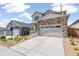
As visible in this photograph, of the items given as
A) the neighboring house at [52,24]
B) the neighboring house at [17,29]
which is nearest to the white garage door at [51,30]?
the neighboring house at [52,24]

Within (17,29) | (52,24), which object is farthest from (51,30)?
(17,29)

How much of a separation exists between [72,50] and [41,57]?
1496 mm

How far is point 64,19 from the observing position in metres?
10.3

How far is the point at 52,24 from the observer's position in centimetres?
1074

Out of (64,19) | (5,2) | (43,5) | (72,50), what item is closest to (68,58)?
(72,50)

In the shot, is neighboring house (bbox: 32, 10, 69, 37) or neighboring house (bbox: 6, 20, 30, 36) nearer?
neighboring house (bbox: 6, 20, 30, 36)

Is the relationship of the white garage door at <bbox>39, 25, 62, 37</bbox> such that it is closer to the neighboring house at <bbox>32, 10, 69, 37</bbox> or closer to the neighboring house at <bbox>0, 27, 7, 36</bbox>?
the neighboring house at <bbox>32, 10, 69, 37</bbox>

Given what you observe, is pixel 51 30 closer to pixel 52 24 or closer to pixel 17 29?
pixel 52 24

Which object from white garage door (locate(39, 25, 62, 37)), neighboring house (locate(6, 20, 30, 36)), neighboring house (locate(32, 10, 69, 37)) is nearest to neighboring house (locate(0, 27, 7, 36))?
neighboring house (locate(6, 20, 30, 36))

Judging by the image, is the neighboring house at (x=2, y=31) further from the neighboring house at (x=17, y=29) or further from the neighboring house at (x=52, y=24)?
the neighboring house at (x=52, y=24)

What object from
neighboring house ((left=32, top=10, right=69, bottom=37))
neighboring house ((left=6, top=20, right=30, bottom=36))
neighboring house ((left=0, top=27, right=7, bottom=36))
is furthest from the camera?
neighboring house ((left=32, top=10, right=69, bottom=37))

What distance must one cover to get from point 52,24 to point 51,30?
18.4 inches

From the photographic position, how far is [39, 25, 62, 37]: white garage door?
34.1ft

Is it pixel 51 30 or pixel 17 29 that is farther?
pixel 51 30
